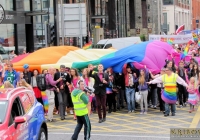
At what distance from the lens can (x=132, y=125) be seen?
553 inches

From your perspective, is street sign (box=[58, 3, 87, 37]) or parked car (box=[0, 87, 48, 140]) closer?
parked car (box=[0, 87, 48, 140])

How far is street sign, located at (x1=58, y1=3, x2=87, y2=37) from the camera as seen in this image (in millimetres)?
22125

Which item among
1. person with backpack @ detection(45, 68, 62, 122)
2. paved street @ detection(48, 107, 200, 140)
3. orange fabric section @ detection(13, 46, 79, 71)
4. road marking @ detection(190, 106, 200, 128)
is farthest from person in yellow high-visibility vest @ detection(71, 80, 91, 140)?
orange fabric section @ detection(13, 46, 79, 71)

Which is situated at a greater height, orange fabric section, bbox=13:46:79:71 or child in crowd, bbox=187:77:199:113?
orange fabric section, bbox=13:46:79:71

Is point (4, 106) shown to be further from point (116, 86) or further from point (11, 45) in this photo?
point (11, 45)

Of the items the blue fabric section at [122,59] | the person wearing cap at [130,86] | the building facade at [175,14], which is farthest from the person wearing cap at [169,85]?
the building facade at [175,14]

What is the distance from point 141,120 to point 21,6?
55.5 ft

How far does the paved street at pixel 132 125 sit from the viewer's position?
12469 mm

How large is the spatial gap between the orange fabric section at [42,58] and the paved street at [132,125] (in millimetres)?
1975

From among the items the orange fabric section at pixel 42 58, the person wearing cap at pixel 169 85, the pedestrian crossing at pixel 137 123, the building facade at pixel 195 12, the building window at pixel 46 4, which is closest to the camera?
the pedestrian crossing at pixel 137 123

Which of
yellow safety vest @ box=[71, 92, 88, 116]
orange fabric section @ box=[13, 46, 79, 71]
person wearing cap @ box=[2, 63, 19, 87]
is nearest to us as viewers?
yellow safety vest @ box=[71, 92, 88, 116]

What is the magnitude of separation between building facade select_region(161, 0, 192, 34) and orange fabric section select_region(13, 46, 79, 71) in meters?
63.6

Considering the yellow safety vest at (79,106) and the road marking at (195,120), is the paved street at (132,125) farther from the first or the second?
the yellow safety vest at (79,106)

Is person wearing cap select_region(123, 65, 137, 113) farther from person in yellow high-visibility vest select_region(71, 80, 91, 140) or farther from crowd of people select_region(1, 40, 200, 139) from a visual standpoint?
person in yellow high-visibility vest select_region(71, 80, 91, 140)
